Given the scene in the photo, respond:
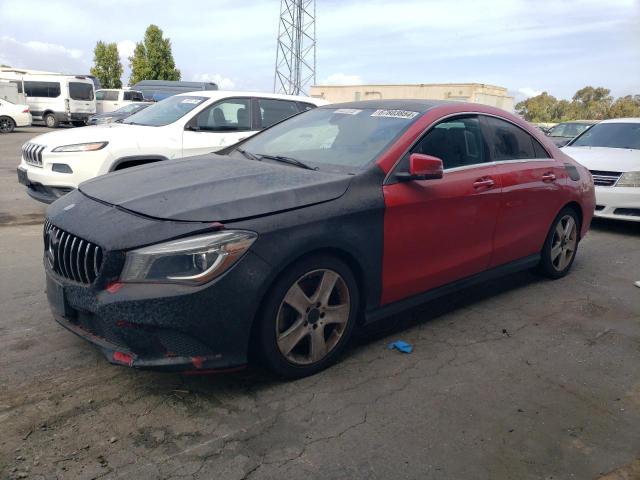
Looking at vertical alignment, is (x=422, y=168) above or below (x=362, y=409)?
above

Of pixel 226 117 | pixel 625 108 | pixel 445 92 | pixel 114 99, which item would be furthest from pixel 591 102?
pixel 226 117

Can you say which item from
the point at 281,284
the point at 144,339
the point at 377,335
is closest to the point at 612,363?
the point at 377,335

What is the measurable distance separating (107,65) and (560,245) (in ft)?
165

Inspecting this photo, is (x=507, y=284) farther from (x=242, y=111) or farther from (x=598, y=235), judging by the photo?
(x=242, y=111)

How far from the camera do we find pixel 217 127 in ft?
24.3

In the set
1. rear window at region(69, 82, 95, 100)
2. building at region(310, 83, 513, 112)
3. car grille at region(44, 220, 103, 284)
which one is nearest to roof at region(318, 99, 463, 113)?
car grille at region(44, 220, 103, 284)

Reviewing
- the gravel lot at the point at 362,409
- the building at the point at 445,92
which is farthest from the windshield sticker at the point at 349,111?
the building at the point at 445,92

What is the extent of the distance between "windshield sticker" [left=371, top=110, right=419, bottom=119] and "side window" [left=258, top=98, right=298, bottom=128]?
382cm

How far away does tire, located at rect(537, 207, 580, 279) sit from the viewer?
5105mm

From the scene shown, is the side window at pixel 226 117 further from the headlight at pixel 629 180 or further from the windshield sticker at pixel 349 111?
the headlight at pixel 629 180

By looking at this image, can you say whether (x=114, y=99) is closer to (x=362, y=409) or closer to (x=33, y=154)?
(x=33, y=154)

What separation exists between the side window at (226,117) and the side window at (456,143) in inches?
159

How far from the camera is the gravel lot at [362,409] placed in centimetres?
253

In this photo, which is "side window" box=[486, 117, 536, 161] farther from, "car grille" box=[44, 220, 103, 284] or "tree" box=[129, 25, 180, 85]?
"tree" box=[129, 25, 180, 85]
